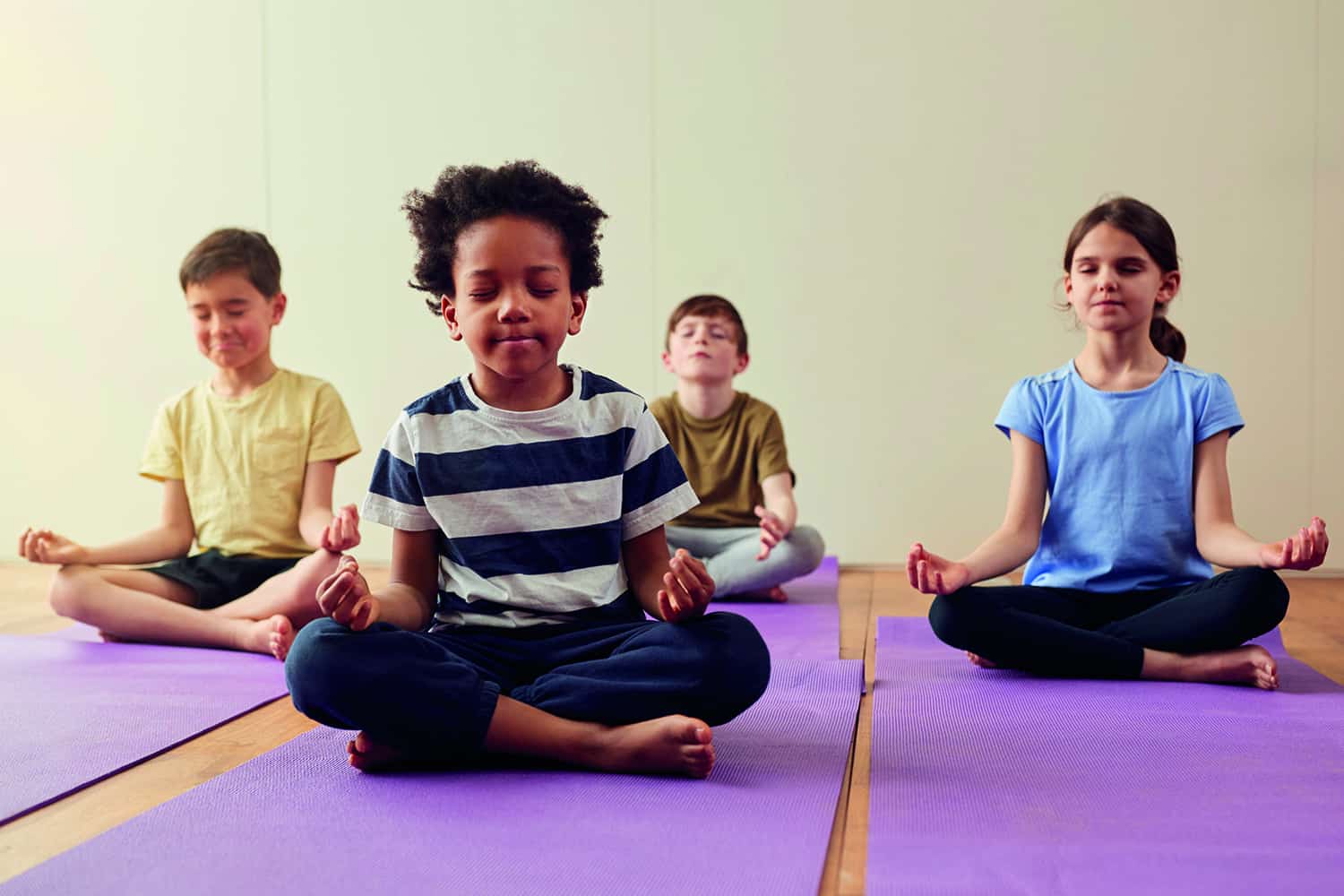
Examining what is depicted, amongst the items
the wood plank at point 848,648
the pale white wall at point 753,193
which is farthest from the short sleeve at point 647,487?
the pale white wall at point 753,193

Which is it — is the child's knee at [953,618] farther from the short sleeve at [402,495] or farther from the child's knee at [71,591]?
the child's knee at [71,591]

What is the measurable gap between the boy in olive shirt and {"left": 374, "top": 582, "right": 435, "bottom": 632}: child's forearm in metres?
1.40

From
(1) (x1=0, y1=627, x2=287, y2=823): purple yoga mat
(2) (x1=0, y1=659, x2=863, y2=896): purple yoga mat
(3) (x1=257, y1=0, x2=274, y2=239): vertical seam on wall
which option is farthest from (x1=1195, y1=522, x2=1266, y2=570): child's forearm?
(3) (x1=257, y1=0, x2=274, y2=239): vertical seam on wall

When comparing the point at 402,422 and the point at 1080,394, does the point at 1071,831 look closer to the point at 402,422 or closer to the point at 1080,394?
the point at 402,422

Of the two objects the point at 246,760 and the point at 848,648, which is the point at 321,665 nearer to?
the point at 246,760

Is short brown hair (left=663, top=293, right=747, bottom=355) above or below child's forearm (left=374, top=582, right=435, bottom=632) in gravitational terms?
above

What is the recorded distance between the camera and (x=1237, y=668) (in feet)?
6.13

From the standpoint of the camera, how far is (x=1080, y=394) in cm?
212

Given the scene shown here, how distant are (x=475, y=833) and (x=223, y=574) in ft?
4.54

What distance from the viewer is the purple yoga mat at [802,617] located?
2199 millimetres

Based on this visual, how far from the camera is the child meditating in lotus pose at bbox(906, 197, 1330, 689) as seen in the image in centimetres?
189

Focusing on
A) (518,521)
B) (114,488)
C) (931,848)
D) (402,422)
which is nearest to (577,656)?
(518,521)

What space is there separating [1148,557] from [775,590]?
99 cm

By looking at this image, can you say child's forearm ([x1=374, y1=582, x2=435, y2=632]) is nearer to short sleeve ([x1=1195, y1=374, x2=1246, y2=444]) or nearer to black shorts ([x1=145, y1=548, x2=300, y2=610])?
black shorts ([x1=145, y1=548, x2=300, y2=610])
